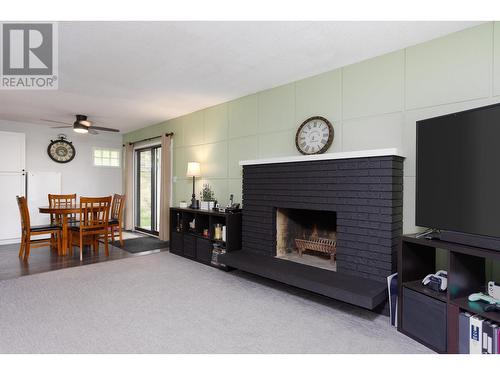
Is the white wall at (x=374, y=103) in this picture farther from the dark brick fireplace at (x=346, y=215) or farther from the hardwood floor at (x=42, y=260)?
the hardwood floor at (x=42, y=260)

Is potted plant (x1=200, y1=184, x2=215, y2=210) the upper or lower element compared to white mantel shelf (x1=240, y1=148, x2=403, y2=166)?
lower

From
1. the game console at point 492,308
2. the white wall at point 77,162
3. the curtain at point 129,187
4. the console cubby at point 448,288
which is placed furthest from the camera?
the curtain at point 129,187

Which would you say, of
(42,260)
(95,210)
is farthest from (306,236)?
(42,260)

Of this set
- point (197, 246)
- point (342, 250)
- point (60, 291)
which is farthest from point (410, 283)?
point (60, 291)

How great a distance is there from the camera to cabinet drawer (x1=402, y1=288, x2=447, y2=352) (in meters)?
1.93

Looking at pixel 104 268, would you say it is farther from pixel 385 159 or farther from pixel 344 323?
pixel 385 159

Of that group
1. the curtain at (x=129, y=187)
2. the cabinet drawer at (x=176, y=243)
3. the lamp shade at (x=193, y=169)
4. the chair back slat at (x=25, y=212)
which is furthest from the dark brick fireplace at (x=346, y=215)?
the curtain at (x=129, y=187)

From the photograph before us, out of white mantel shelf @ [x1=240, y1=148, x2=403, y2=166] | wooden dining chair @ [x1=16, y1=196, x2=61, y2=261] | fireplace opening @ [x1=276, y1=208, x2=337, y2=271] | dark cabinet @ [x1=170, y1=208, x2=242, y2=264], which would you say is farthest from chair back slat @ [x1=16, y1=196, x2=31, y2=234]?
fireplace opening @ [x1=276, y1=208, x2=337, y2=271]

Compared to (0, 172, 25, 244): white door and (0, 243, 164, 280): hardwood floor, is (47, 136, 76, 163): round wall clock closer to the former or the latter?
(0, 172, 25, 244): white door

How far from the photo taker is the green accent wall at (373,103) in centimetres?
234

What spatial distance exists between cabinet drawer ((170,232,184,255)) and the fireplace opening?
5.94 feet

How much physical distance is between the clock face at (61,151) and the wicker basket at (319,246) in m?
5.59

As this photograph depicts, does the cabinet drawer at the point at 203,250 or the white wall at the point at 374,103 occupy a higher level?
the white wall at the point at 374,103

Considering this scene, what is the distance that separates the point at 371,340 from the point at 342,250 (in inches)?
35.2
